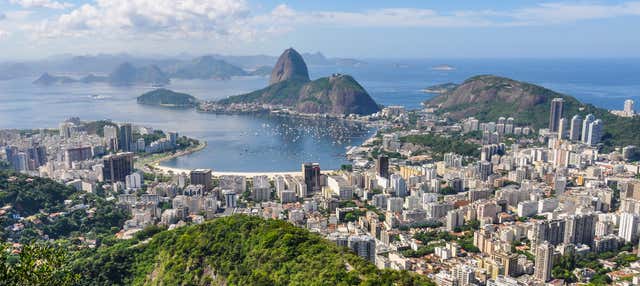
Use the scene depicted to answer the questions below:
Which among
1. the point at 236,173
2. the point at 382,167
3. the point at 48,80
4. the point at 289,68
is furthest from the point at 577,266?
the point at 48,80

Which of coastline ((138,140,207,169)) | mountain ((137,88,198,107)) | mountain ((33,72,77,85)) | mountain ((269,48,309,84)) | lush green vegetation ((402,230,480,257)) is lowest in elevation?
lush green vegetation ((402,230,480,257))

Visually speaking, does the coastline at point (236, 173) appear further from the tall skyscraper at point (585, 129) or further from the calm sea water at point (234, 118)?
the tall skyscraper at point (585, 129)

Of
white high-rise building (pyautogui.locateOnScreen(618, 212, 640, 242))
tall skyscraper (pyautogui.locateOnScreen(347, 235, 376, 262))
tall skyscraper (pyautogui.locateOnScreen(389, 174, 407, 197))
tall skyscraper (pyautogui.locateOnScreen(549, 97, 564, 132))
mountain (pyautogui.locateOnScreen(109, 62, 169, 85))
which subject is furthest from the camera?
mountain (pyautogui.locateOnScreen(109, 62, 169, 85))

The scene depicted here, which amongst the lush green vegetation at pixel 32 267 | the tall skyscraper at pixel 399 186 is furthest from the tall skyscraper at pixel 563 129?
the lush green vegetation at pixel 32 267

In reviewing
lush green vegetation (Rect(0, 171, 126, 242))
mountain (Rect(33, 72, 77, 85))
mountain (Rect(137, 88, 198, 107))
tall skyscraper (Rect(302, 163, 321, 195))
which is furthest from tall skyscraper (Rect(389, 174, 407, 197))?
mountain (Rect(33, 72, 77, 85))

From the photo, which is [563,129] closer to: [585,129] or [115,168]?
[585,129]

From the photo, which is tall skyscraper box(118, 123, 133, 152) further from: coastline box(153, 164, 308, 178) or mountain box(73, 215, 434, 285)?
mountain box(73, 215, 434, 285)
